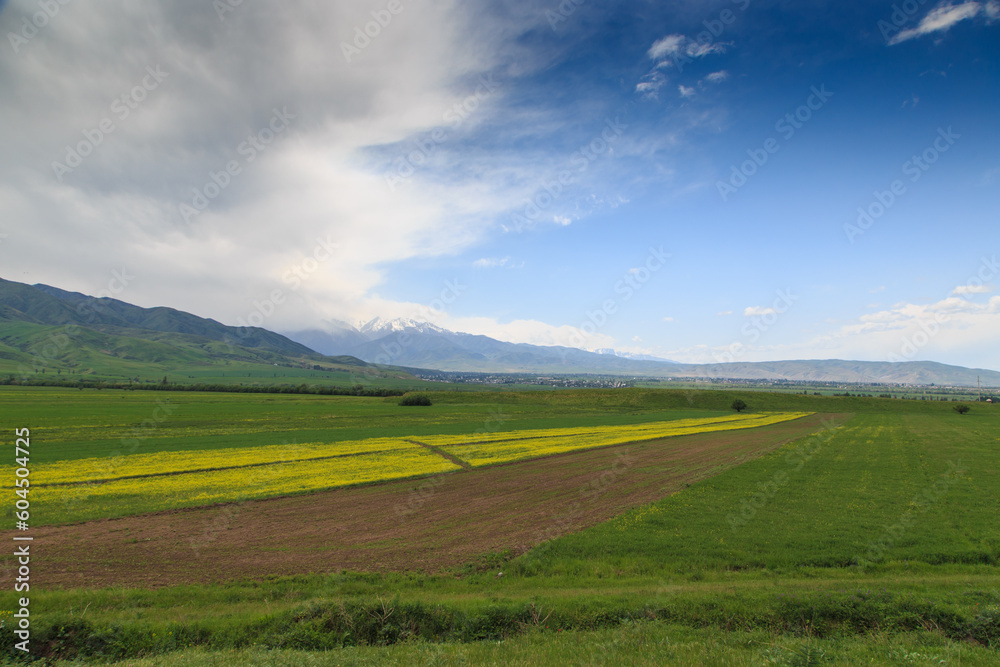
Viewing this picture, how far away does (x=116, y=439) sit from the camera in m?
45.8

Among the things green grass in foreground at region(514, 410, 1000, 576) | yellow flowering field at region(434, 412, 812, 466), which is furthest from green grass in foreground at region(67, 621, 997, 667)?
yellow flowering field at region(434, 412, 812, 466)

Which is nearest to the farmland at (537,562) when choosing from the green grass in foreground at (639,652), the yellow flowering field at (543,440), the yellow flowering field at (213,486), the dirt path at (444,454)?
the green grass in foreground at (639,652)

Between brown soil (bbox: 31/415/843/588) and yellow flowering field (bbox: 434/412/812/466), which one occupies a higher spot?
brown soil (bbox: 31/415/843/588)

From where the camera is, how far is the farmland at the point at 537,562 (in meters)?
10.8

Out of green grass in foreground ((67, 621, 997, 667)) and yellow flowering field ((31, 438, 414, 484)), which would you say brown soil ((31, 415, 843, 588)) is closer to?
green grass in foreground ((67, 621, 997, 667))

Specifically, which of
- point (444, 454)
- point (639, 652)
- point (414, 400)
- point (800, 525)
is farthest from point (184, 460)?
point (414, 400)

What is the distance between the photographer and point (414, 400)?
107 m

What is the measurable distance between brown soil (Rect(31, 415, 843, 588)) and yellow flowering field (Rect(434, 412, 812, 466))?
8.89 meters

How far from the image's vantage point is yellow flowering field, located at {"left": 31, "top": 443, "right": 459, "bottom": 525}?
73.7ft

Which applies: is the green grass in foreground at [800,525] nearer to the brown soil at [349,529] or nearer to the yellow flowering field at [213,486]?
the brown soil at [349,529]

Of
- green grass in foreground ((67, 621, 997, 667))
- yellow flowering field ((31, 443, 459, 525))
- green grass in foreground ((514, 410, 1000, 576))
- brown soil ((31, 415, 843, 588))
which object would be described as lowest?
yellow flowering field ((31, 443, 459, 525))

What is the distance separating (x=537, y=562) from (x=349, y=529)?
9.49 meters

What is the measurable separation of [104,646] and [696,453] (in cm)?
4357

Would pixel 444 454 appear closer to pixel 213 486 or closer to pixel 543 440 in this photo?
pixel 543 440
